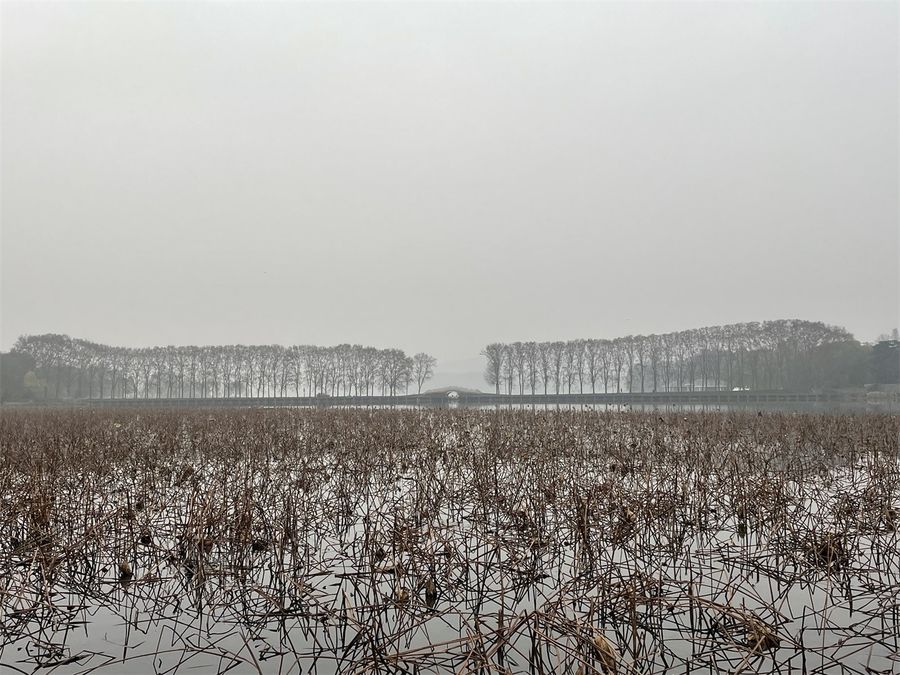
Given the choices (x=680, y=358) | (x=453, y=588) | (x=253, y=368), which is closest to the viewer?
(x=453, y=588)

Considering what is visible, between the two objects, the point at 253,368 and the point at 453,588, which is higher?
the point at 253,368

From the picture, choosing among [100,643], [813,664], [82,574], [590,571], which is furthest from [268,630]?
[813,664]

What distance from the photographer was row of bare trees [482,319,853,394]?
73.5 m

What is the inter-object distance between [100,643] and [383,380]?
88.7 m

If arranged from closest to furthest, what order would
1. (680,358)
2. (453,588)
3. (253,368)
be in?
(453,588) < (680,358) < (253,368)

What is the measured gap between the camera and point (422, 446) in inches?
507

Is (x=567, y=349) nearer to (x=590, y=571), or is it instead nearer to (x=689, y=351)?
(x=689, y=351)

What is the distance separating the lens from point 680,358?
86.8 m

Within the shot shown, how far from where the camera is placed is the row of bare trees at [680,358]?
73.5 meters

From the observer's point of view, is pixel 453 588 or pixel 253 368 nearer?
pixel 453 588

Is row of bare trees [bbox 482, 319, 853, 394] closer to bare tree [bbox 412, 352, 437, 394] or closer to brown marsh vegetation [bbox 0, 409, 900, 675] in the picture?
bare tree [bbox 412, 352, 437, 394]

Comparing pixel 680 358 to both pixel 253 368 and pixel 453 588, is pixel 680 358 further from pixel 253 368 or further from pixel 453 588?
pixel 453 588

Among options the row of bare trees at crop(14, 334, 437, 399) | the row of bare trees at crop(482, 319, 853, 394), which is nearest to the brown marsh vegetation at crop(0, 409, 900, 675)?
the row of bare trees at crop(482, 319, 853, 394)

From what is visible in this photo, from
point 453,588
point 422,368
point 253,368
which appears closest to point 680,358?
point 422,368
